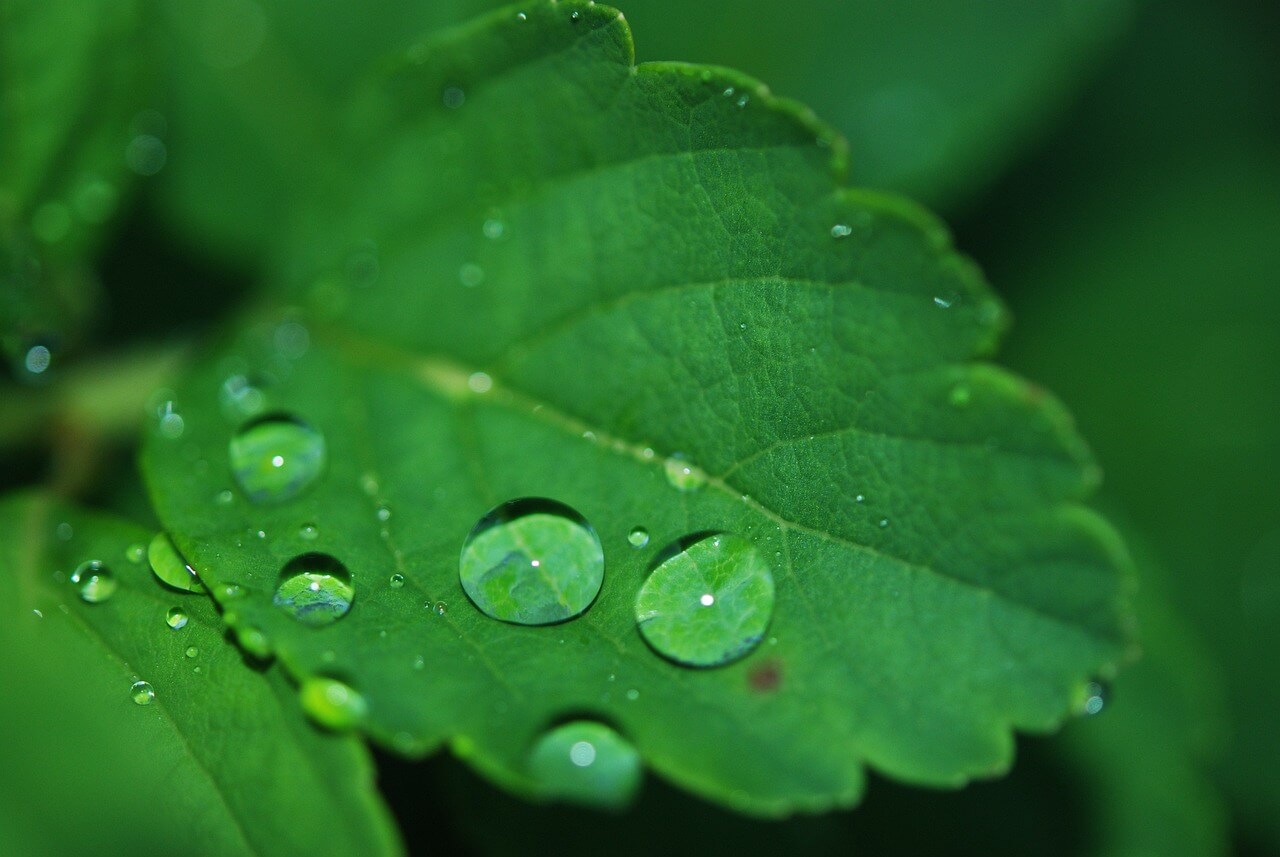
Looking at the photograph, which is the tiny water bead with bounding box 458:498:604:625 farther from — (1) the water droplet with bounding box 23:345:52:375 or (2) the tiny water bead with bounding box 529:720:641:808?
(1) the water droplet with bounding box 23:345:52:375

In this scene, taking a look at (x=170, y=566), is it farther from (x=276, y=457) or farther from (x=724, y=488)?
(x=724, y=488)

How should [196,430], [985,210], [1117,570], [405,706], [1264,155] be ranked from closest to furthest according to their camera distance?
[405,706] → [1117,570] → [196,430] → [985,210] → [1264,155]

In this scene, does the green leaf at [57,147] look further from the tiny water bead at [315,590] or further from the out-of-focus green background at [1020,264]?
the tiny water bead at [315,590]

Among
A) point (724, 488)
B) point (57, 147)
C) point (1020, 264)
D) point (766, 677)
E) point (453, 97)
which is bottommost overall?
point (1020, 264)

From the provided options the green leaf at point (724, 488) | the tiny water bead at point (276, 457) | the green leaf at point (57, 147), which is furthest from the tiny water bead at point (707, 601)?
the green leaf at point (57, 147)

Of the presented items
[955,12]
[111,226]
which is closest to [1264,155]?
[955,12]

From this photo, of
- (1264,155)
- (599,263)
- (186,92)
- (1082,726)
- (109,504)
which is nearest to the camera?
(599,263)

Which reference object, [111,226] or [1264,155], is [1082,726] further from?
[111,226]

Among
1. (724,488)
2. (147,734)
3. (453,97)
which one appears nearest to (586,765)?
(724,488)
